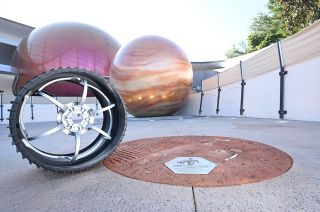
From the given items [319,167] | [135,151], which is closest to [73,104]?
[135,151]

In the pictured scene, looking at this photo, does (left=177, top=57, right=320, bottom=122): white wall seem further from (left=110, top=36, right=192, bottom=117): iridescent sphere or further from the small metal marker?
the small metal marker

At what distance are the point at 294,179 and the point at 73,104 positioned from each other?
74.5 inches

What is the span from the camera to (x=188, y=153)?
8.35 feet

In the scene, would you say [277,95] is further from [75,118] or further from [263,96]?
[75,118]

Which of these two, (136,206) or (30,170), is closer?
(136,206)

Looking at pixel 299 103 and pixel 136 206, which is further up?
pixel 299 103

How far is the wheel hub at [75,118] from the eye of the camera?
207cm

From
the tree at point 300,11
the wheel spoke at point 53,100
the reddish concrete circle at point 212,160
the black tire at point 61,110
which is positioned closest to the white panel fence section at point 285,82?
the reddish concrete circle at point 212,160

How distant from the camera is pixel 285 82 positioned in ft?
19.4

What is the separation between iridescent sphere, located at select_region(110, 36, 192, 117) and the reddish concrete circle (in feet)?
15.2

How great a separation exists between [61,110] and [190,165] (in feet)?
4.08

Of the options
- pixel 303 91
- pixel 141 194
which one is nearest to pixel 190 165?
pixel 141 194

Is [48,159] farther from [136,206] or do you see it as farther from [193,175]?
[193,175]

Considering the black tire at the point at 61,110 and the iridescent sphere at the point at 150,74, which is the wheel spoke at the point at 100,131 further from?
the iridescent sphere at the point at 150,74
